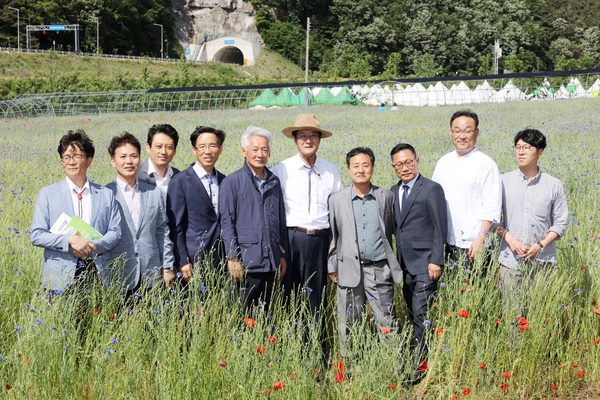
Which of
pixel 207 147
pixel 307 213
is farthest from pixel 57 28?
pixel 307 213

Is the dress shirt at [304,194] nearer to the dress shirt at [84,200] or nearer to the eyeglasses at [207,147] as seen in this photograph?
the eyeglasses at [207,147]

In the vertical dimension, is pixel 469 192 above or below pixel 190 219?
above

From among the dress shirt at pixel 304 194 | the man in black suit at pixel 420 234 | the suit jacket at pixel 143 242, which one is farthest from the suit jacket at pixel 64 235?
the man in black suit at pixel 420 234

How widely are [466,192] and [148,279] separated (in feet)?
7.41

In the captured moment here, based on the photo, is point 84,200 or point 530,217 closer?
point 84,200

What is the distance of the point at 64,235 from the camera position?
3420 millimetres

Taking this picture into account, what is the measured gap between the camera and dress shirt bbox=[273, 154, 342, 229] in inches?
163

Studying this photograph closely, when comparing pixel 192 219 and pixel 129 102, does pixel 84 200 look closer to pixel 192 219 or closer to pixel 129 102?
pixel 192 219

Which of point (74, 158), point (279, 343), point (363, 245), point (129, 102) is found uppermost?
point (129, 102)

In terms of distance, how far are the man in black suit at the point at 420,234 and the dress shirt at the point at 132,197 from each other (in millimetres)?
1799

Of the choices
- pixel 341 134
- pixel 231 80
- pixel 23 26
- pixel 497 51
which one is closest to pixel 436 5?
pixel 497 51


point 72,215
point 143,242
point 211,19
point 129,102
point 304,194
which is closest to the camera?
point 72,215

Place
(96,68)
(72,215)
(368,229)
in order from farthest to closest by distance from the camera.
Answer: (96,68), (368,229), (72,215)

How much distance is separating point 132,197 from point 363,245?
1.63m
